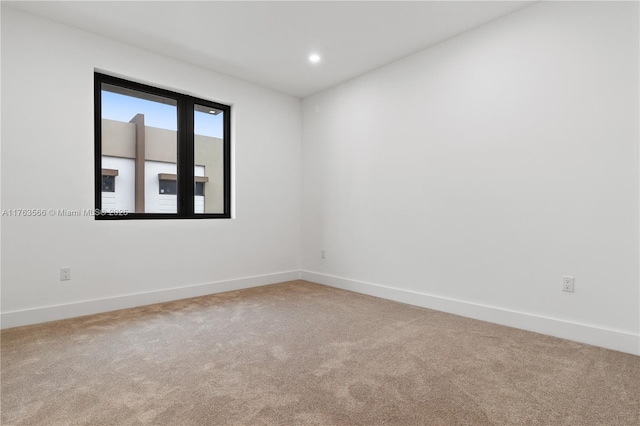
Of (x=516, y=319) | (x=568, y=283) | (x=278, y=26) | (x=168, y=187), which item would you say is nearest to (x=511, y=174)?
(x=568, y=283)

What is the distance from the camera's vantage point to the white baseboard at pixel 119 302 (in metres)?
2.74

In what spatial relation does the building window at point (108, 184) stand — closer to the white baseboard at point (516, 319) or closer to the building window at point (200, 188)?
the building window at point (200, 188)

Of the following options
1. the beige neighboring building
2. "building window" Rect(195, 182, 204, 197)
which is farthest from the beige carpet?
"building window" Rect(195, 182, 204, 197)

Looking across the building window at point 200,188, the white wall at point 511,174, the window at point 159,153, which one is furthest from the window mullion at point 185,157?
the white wall at point 511,174

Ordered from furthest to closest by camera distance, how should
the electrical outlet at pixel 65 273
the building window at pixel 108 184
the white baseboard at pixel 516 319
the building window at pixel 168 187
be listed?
the building window at pixel 168 187 < the building window at pixel 108 184 < the electrical outlet at pixel 65 273 < the white baseboard at pixel 516 319

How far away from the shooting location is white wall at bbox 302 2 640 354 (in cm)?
232

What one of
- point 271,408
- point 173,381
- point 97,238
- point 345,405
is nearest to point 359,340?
point 345,405

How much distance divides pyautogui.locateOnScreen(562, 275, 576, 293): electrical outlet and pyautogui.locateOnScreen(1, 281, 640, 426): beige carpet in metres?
0.39

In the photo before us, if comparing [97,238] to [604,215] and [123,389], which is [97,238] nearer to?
[123,389]

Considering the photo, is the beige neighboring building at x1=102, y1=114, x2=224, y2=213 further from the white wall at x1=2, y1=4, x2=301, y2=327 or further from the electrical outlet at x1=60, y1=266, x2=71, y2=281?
the electrical outlet at x1=60, y1=266, x2=71, y2=281

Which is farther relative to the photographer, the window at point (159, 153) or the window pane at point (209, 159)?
the window pane at point (209, 159)

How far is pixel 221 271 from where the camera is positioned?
401 cm

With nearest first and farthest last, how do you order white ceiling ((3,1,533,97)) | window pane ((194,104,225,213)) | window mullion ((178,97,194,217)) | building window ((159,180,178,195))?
white ceiling ((3,1,533,97)) → window mullion ((178,97,194,217)) → building window ((159,180,178,195)) → window pane ((194,104,225,213))

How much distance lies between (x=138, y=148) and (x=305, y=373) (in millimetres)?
4018
